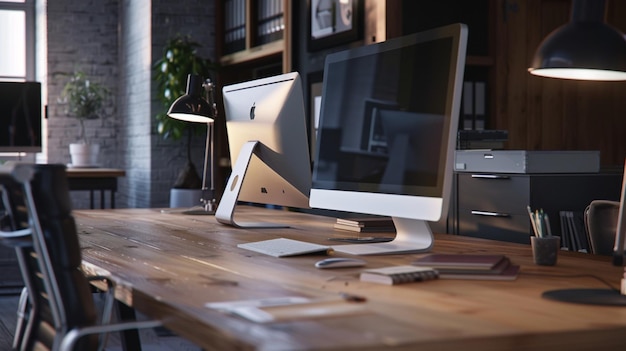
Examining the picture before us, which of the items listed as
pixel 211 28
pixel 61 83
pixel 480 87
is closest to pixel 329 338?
pixel 480 87

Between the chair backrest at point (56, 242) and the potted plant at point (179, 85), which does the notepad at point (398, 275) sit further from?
the potted plant at point (179, 85)

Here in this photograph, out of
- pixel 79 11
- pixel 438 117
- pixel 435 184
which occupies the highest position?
pixel 79 11

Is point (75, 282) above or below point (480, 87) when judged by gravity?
below

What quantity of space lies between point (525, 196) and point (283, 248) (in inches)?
73.9

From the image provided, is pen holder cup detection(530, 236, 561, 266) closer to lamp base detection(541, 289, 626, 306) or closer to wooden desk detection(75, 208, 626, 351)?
wooden desk detection(75, 208, 626, 351)

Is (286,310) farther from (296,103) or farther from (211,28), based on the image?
(211,28)

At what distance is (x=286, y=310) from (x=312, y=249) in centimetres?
79

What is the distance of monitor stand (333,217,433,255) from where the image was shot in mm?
2166

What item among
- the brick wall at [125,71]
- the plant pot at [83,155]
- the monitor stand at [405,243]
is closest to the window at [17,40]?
the brick wall at [125,71]

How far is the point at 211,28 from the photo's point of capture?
295 inches

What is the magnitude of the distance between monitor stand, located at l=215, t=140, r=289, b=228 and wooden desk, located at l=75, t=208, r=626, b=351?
0.48 m

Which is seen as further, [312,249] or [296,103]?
[296,103]

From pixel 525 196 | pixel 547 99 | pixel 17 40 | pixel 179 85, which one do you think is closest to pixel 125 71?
pixel 17 40

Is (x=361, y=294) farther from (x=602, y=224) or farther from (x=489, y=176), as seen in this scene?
(x=489, y=176)
